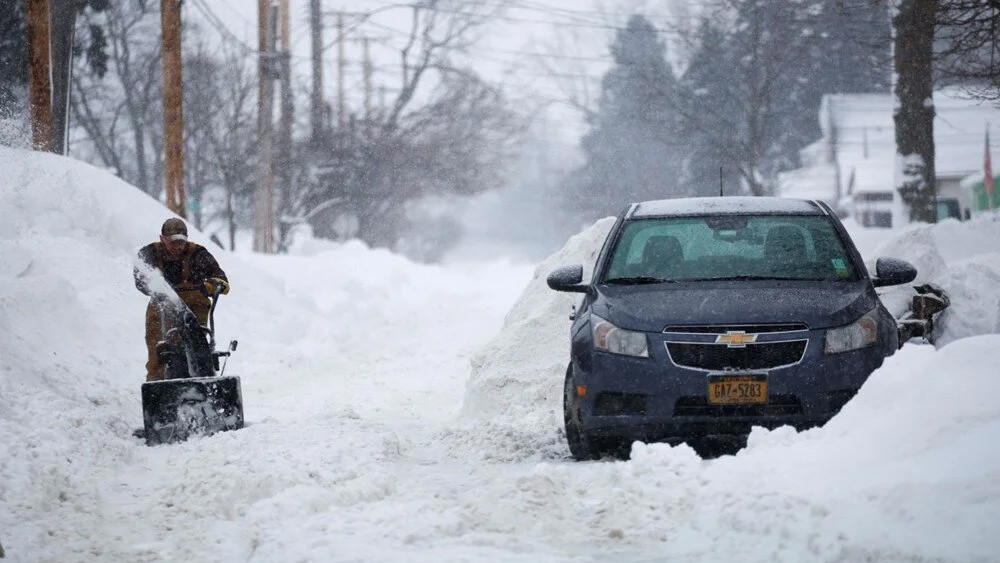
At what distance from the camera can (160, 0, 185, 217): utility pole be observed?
761 inches

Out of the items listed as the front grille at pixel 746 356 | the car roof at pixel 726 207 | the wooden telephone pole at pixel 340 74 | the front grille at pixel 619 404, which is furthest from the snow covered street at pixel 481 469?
the wooden telephone pole at pixel 340 74

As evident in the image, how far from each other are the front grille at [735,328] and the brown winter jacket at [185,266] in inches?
166

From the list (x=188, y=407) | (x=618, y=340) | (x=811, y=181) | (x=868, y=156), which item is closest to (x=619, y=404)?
(x=618, y=340)

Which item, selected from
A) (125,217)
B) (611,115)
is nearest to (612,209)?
(611,115)

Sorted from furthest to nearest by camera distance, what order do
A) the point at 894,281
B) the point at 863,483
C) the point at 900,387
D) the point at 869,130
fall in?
the point at 869,130 < the point at 894,281 < the point at 900,387 < the point at 863,483

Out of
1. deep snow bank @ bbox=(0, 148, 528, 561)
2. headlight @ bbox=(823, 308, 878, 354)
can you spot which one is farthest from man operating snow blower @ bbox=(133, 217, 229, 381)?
headlight @ bbox=(823, 308, 878, 354)

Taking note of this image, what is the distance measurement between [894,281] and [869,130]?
167ft

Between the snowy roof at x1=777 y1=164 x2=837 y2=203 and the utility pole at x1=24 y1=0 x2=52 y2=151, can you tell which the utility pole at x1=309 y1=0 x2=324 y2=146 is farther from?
the snowy roof at x1=777 y1=164 x2=837 y2=203

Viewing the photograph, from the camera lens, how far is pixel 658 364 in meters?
6.83

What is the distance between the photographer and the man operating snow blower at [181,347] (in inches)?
339

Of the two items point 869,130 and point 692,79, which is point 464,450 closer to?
point 692,79

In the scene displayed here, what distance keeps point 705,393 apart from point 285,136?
101 feet

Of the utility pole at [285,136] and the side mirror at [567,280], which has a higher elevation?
the utility pole at [285,136]

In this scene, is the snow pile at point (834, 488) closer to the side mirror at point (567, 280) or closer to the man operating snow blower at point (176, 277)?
the side mirror at point (567, 280)
